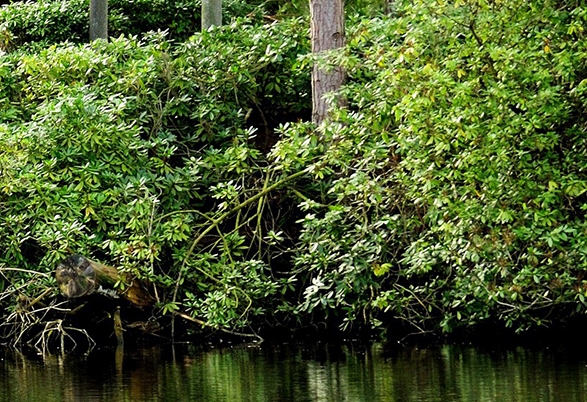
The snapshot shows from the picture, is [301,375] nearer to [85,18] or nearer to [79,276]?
[79,276]

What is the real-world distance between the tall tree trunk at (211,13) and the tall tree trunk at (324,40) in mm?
3239

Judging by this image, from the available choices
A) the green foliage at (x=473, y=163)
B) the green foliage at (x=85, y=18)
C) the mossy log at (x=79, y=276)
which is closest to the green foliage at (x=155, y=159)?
the mossy log at (x=79, y=276)

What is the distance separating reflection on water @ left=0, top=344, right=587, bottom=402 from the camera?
34.3 ft

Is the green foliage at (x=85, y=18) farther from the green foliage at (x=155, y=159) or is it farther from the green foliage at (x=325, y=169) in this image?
the green foliage at (x=155, y=159)

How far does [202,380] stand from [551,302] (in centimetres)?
408

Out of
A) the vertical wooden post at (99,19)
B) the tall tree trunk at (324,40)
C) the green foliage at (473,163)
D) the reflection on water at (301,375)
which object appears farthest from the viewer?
the vertical wooden post at (99,19)

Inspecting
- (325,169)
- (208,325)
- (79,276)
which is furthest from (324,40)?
(79,276)

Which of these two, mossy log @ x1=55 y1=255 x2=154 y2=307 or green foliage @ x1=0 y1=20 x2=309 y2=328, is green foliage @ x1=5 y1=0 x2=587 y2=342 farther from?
mossy log @ x1=55 y1=255 x2=154 y2=307

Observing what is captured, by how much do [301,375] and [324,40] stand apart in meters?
6.20

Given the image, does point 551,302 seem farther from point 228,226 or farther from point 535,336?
point 228,226

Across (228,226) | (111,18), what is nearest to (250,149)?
(228,226)

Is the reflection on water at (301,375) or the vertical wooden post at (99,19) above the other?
the vertical wooden post at (99,19)

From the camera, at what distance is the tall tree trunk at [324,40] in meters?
16.9

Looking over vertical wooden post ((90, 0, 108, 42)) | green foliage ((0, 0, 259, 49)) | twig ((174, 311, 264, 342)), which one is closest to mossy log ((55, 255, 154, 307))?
twig ((174, 311, 264, 342))
